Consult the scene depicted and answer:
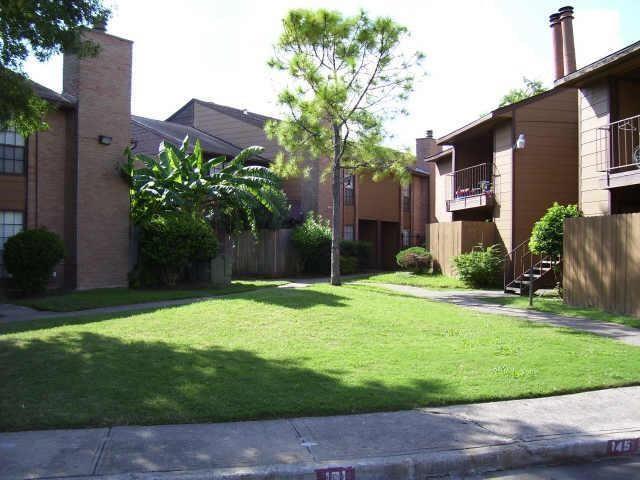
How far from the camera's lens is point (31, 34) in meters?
9.79

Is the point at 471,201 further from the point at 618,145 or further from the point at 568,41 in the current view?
the point at 618,145

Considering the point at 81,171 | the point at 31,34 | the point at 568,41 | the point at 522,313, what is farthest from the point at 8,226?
the point at 568,41

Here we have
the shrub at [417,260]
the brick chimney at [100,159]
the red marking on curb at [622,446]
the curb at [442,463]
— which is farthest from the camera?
the shrub at [417,260]

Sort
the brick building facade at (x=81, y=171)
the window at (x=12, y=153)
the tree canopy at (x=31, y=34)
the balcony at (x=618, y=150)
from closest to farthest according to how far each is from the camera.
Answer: the tree canopy at (x=31, y=34) → the balcony at (x=618, y=150) → the window at (x=12, y=153) → the brick building facade at (x=81, y=171)

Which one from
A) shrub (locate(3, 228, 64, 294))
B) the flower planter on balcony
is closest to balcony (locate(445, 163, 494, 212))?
the flower planter on balcony

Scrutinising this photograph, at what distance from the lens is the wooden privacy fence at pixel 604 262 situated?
481 inches

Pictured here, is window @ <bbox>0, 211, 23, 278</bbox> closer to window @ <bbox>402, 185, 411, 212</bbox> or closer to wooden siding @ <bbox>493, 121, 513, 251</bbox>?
wooden siding @ <bbox>493, 121, 513, 251</bbox>

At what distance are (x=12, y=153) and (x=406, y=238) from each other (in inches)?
950

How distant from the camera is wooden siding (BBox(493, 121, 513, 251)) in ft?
67.5

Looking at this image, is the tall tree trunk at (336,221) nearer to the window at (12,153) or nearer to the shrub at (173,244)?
the shrub at (173,244)

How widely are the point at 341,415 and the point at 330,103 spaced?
13643mm

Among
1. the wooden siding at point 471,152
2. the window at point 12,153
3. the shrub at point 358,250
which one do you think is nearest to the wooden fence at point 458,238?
the wooden siding at point 471,152

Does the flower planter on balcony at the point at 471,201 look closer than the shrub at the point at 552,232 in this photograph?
No

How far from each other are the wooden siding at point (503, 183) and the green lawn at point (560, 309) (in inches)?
178
